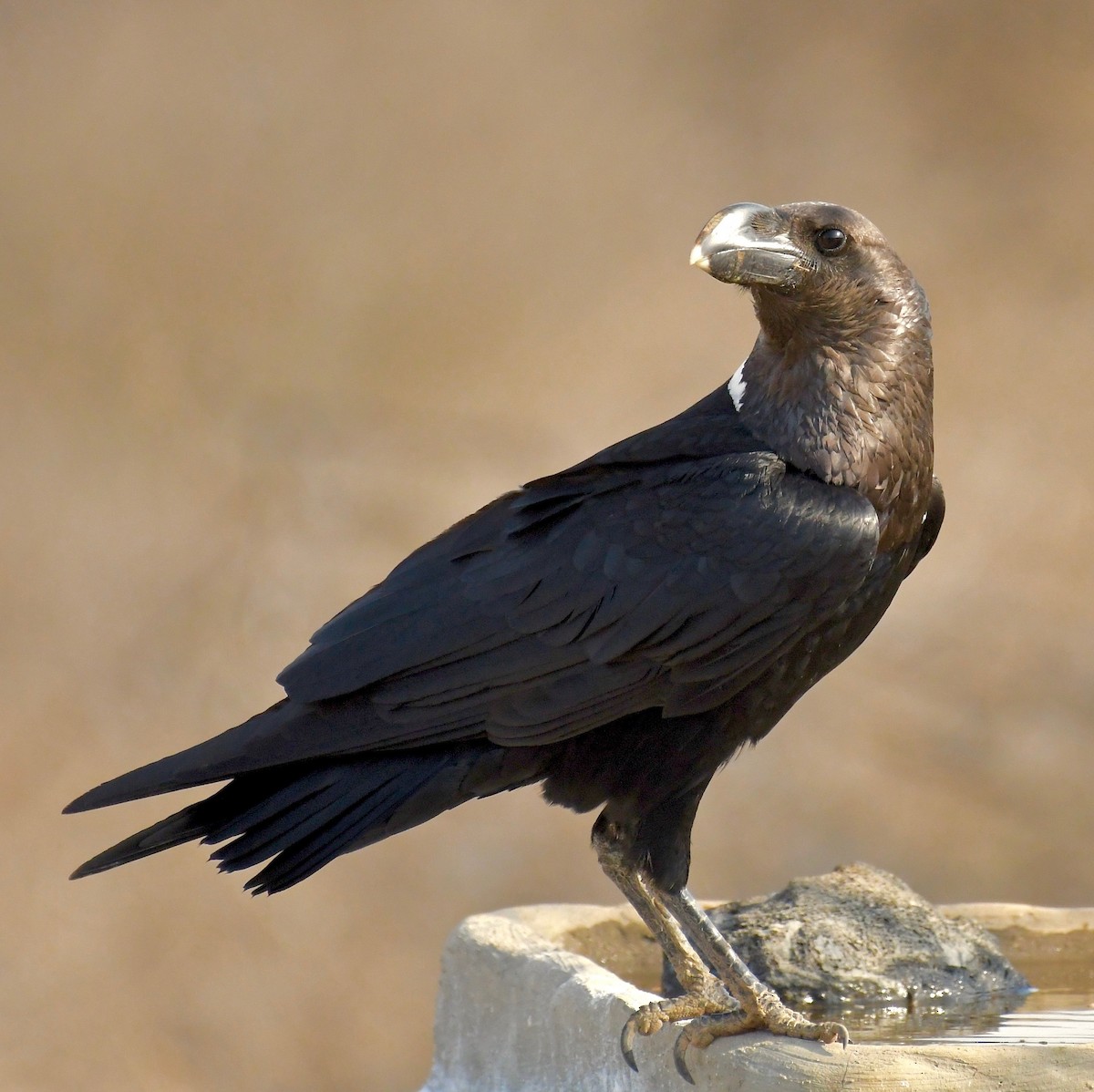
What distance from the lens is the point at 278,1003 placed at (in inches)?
265

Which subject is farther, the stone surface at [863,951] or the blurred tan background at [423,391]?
the blurred tan background at [423,391]

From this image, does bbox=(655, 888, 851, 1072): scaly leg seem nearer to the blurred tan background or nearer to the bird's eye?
the bird's eye

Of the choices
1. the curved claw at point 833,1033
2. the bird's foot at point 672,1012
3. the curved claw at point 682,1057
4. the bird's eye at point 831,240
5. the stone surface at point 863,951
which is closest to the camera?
the curved claw at point 833,1033

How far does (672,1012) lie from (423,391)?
4.88m

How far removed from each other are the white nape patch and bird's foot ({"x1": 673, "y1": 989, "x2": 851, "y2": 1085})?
1021mm

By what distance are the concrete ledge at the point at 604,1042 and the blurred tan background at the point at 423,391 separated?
3.37 meters

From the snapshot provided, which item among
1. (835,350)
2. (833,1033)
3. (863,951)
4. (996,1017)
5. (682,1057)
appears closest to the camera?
(833,1033)

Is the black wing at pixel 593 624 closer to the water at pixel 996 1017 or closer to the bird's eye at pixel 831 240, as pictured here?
the bird's eye at pixel 831 240

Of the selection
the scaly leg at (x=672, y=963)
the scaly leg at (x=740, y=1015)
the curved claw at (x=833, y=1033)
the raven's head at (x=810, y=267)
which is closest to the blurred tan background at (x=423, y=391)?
the scaly leg at (x=672, y=963)

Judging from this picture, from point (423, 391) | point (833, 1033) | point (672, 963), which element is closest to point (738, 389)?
point (672, 963)

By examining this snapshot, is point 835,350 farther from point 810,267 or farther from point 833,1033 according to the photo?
point 833,1033

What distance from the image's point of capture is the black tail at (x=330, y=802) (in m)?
2.71

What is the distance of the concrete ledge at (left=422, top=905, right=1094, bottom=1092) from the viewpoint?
87.0 inches

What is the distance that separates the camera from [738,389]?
9.79ft
